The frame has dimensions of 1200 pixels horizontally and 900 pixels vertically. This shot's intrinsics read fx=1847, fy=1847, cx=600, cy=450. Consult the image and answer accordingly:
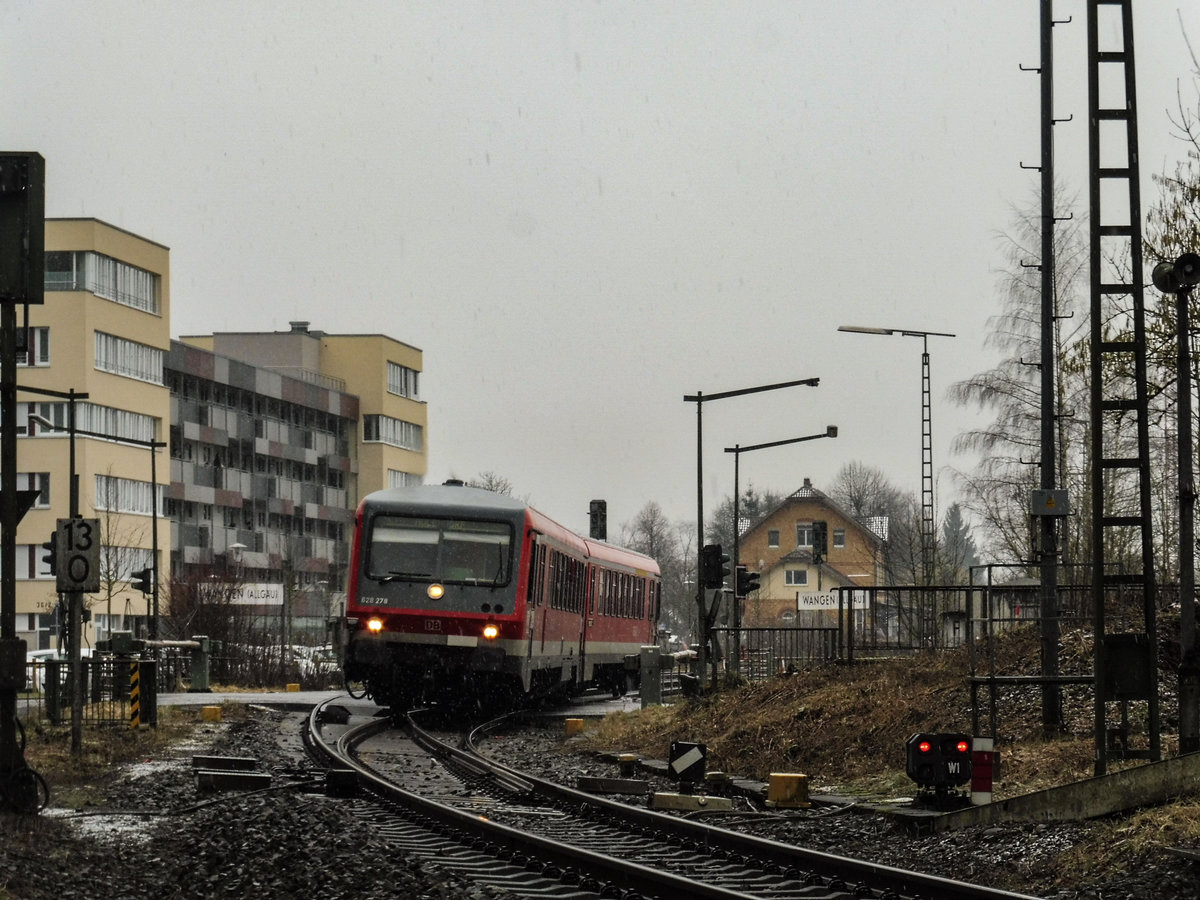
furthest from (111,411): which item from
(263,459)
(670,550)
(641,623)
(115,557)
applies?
(670,550)

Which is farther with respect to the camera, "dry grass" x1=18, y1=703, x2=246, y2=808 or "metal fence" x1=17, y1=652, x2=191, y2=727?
"metal fence" x1=17, y1=652, x2=191, y2=727

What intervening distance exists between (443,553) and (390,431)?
8267 centimetres

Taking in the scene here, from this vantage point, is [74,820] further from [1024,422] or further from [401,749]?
[1024,422]

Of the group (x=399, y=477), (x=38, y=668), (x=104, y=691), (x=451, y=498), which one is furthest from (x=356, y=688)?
(x=399, y=477)

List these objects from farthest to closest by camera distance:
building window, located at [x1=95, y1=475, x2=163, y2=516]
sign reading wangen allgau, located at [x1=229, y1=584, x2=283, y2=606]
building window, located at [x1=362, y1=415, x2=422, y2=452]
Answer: building window, located at [x1=362, y1=415, x2=422, y2=452] → building window, located at [x1=95, y1=475, x2=163, y2=516] → sign reading wangen allgau, located at [x1=229, y1=584, x2=283, y2=606]

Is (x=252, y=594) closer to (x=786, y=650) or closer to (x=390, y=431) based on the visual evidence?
(x=786, y=650)

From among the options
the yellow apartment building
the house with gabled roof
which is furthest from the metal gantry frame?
the house with gabled roof

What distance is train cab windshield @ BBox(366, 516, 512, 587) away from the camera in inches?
1064

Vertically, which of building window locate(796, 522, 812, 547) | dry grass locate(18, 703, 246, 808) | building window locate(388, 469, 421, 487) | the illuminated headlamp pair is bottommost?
dry grass locate(18, 703, 246, 808)

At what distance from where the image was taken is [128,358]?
78688mm

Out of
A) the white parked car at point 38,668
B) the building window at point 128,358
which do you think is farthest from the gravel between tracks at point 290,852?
the building window at point 128,358

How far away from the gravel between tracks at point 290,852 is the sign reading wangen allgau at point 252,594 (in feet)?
117

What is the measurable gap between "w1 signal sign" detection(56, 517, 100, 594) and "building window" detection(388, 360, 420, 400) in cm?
8830

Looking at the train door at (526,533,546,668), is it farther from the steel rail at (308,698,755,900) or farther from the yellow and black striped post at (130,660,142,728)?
the steel rail at (308,698,755,900)
